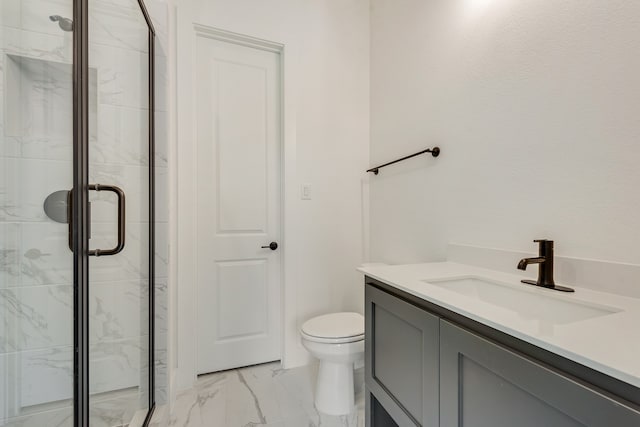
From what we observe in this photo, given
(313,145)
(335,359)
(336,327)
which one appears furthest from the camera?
(313,145)

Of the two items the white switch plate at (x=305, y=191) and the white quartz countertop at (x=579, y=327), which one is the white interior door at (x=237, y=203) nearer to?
the white switch plate at (x=305, y=191)

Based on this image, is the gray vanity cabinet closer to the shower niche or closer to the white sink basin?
the white sink basin

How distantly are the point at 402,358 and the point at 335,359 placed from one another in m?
0.58

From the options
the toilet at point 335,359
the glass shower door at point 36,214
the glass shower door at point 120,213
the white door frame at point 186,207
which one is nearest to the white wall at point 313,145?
the white door frame at point 186,207

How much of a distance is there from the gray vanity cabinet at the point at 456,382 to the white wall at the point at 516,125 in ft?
1.81

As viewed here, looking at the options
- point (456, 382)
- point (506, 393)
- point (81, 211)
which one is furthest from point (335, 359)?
point (81, 211)

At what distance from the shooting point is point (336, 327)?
1.61 metres

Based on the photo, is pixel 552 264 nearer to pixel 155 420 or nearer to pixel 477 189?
pixel 477 189

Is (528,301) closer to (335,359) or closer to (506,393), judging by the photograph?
(506,393)

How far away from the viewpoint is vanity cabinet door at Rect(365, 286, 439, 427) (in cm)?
87

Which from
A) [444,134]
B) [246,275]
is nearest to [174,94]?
[246,275]

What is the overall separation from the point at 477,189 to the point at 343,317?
1.01 m

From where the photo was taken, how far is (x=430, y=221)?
163cm

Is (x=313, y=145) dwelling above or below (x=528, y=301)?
above
